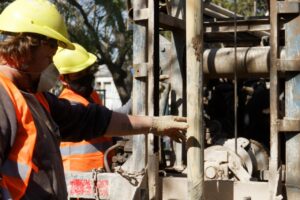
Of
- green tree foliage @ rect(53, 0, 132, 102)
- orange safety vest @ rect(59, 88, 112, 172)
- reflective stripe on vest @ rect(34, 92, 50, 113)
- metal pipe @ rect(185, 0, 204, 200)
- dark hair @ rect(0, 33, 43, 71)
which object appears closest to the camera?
dark hair @ rect(0, 33, 43, 71)

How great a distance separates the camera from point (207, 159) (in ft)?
13.9

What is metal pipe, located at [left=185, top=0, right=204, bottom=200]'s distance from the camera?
3.20m

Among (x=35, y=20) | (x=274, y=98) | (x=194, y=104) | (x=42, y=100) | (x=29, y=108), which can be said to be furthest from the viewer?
(x=274, y=98)

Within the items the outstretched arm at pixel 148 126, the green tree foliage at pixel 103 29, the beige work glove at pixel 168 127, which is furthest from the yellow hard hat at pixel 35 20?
the green tree foliage at pixel 103 29

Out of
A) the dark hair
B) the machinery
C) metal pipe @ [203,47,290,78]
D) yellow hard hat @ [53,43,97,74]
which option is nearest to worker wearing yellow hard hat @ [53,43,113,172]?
yellow hard hat @ [53,43,97,74]

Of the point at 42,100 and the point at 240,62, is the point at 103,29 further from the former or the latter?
the point at 42,100

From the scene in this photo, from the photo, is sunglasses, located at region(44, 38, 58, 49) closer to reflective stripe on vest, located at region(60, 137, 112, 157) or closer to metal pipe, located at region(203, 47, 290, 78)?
metal pipe, located at region(203, 47, 290, 78)

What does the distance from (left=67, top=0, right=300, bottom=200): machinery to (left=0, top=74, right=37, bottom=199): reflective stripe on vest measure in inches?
35.8

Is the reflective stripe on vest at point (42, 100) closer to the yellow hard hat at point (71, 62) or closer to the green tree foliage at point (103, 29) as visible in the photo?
the yellow hard hat at point (71, 62)

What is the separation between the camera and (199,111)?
320 centimetres

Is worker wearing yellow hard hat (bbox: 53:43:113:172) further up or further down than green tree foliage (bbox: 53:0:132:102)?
further down

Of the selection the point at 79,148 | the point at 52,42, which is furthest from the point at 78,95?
the point at 52,42

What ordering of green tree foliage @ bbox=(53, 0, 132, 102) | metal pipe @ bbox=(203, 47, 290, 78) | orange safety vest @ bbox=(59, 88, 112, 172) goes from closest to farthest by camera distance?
metal pipe @ bbox=(203, 47, 290, 78), orange safety vest @ bbox=(59, 88, 112, 172), green tree foliage @ bbox=(53, 0, 132, 102)

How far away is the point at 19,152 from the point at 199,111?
995mm
